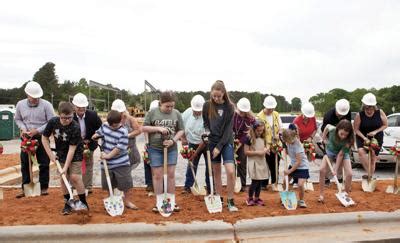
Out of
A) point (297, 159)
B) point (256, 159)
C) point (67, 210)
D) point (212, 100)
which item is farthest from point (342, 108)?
point (67, 210)

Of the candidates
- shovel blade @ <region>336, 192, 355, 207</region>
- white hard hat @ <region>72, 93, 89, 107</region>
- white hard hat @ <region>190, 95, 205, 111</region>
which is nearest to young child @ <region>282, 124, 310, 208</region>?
Result: shovel blade @ <region>336, 192, 355, 207</region>

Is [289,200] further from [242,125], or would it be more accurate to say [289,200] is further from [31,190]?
[31,190]

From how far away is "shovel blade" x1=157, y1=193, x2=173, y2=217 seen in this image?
17.4 feet

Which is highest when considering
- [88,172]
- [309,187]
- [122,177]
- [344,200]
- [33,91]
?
[33,91]

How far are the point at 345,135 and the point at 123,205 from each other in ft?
11.6

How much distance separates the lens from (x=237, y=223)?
16.1 ft

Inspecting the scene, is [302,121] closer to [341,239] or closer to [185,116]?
[185,116]

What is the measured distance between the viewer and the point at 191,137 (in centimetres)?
702

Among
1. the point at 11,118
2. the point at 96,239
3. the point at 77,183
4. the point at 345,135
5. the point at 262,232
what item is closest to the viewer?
the point at 96,239

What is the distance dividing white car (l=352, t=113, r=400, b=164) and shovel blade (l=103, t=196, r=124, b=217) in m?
6.96

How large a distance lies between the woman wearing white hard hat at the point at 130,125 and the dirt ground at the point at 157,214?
25.3 inches

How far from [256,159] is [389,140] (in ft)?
20.1

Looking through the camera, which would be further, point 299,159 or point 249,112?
point 249,112

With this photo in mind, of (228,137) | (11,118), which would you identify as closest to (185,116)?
(228,137)
